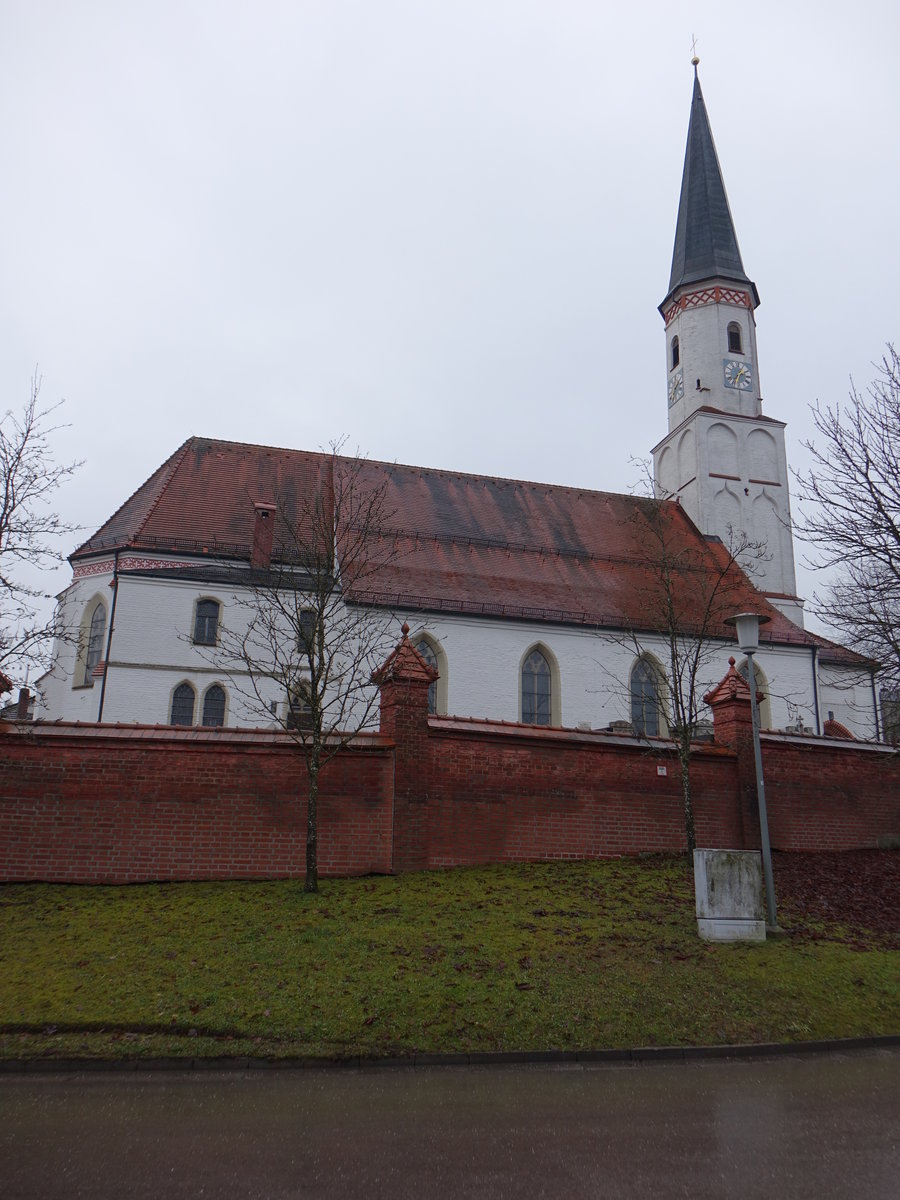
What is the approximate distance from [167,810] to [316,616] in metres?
3.12

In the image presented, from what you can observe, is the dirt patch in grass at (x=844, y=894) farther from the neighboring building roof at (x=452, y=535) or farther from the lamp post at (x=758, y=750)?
the neighboring building roof at (x=452, y=535)

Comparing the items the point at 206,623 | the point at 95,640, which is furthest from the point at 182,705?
the point at 95,640

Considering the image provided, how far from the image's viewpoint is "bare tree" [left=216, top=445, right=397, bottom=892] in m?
13.0

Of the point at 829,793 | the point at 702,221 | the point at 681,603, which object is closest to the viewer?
the point at 829,793

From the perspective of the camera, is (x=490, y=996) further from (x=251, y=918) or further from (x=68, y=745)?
(x=68, y=745)

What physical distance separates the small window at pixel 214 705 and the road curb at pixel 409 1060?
16.7 m

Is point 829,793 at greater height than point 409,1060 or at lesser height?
greater

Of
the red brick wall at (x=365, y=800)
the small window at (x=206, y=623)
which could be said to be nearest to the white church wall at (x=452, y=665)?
the small window at (x=206, y=623)

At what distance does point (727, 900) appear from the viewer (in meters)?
10.5

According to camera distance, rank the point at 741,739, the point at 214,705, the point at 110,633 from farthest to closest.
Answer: the point at 214,705 → the point at 110,633 → the point at 741,739

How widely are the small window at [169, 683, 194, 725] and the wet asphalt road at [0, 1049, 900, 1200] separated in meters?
16.7

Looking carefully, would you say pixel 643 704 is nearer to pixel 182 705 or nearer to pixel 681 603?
pixel 681 603

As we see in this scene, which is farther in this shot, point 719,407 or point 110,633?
point 719,407

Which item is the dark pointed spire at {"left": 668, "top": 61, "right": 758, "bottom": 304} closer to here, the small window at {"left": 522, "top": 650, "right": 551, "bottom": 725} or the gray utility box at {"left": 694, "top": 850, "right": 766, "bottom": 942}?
the small window at {"left": 522, "top": 650, "right": 551, "bottom": 725}
